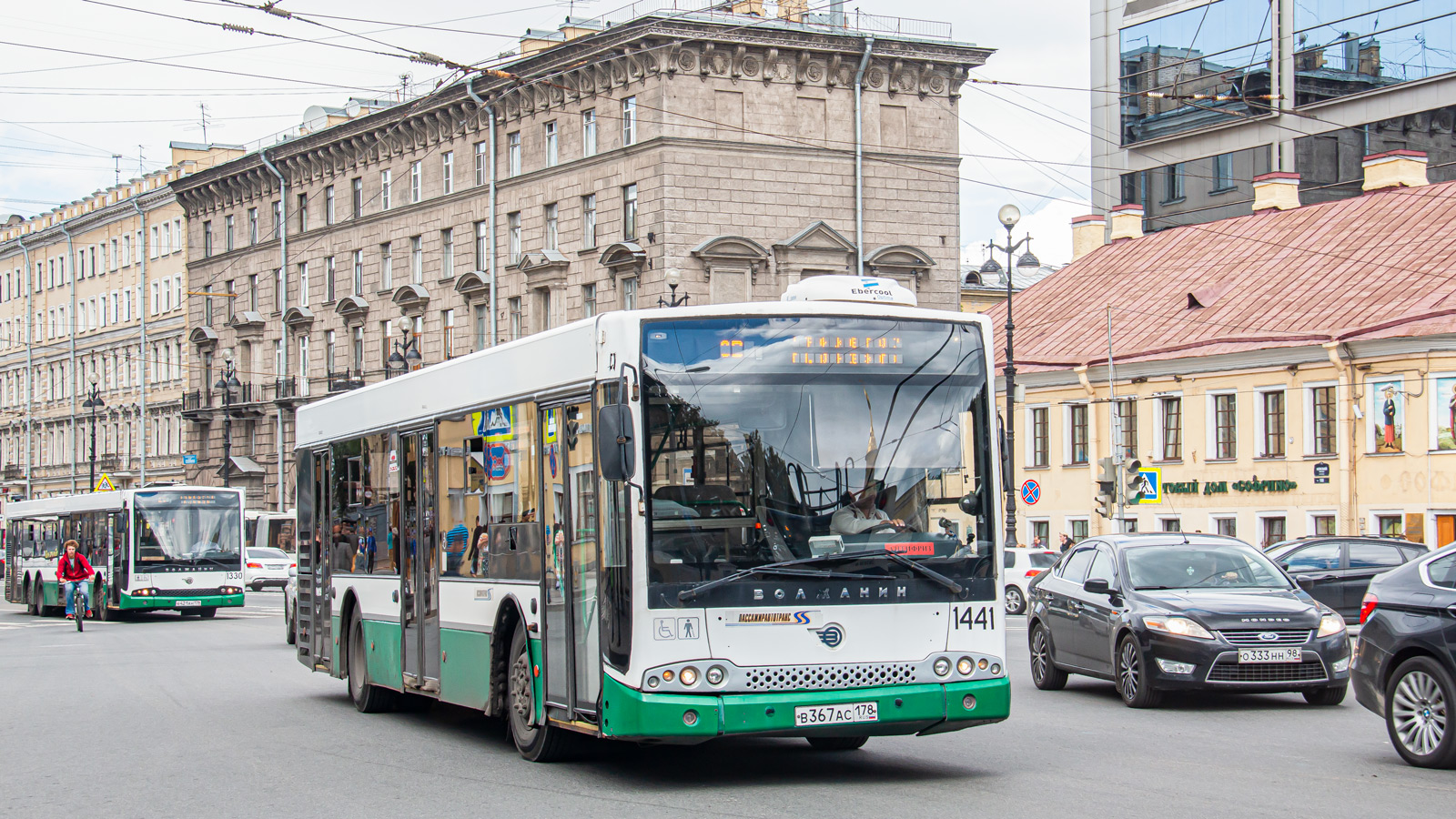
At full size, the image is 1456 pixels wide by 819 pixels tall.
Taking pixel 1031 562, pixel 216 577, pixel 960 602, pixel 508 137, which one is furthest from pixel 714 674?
pixel 508 137

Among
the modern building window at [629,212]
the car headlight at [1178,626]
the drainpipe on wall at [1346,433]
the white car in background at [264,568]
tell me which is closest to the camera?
the car headlight at [1178,626]

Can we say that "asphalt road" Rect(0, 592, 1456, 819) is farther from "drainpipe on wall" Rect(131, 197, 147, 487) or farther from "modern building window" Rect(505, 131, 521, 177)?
"drainpipe on wall" Rect(131, 197, 147, 487)

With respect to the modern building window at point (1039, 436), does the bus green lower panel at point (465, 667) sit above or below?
below

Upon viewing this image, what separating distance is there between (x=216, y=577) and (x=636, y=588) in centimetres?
2920

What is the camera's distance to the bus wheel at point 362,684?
634 inches

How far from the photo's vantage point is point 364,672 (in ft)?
53.0

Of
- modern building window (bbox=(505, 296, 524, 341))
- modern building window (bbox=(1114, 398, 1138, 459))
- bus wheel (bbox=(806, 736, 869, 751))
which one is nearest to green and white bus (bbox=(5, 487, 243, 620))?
modern building window (bbox=(505, 296, 524, 341))

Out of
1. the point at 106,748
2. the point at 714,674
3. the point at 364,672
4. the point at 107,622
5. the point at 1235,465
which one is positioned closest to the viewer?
the point at 714,674

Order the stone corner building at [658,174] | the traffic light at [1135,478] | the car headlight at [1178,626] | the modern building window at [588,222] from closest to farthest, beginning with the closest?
1. the car headlight at [1178,626]
2. the traffic light at [1135,478]
3. the stone corner building at [658,174]
4. the modern building window at [588,222]

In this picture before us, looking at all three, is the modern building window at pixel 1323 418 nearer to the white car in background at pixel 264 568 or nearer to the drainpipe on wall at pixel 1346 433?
the drainpipe on wall at pixel 1346 433

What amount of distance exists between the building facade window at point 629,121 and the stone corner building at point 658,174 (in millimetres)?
55

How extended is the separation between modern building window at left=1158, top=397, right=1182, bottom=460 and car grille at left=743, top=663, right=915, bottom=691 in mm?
34957

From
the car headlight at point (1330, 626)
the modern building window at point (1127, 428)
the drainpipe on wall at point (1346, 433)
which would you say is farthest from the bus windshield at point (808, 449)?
the modern building window at point (1127, 428)

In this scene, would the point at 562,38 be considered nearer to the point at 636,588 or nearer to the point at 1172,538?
the point at 1172,538
